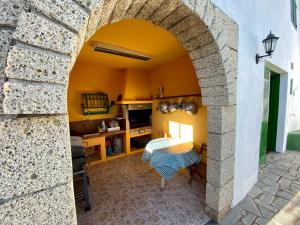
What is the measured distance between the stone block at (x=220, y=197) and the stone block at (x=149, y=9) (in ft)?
6.46

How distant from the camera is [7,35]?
0.55 meters

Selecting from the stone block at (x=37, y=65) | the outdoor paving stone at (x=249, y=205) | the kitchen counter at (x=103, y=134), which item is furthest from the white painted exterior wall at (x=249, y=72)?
the kitchen counter at (x=103, y=134)

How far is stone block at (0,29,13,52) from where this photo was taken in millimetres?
540

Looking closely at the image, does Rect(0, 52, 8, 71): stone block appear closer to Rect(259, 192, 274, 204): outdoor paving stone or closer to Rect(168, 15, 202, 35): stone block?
Rect(168, 15, 202, 35): stone block

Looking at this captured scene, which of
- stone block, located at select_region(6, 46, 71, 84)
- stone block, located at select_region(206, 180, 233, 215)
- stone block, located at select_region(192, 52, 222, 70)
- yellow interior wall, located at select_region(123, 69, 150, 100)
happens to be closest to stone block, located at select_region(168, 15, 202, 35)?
stone block, located at select_region(192, 52, 222, 70)

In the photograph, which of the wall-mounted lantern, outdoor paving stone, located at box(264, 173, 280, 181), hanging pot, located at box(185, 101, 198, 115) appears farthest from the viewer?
hanging pot, located at box(185, 101, 198, 115)

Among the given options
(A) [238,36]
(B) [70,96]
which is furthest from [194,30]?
(B) [70,96]

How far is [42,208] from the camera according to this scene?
0.65m

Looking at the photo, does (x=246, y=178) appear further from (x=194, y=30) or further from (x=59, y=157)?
(x=59, y=157)

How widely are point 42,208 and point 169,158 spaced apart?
1989mm

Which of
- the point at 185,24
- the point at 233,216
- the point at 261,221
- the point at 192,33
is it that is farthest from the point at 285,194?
the point at 185,24

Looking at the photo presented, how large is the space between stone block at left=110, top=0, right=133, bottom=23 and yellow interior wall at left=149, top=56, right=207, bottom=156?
96.1 inches

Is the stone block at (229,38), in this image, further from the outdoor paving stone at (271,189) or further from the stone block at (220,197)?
the outdoor paving stone at (271,189)

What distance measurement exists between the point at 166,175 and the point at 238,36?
7.09ft
